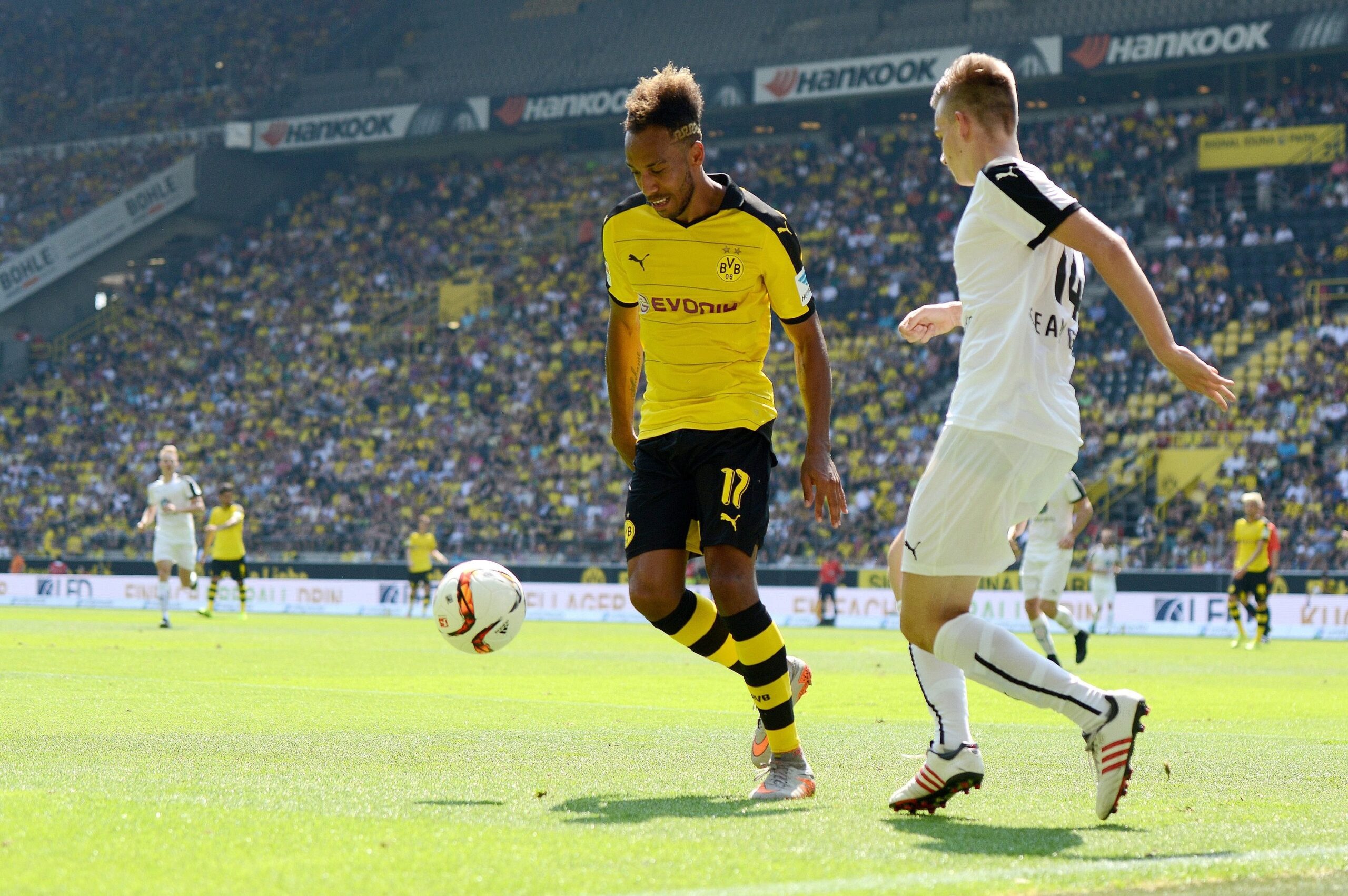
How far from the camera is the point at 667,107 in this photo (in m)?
5.83

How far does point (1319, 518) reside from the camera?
92.9ft

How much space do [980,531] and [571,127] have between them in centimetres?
4350

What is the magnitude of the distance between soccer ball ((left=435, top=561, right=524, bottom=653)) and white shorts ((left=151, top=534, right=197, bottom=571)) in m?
17.0

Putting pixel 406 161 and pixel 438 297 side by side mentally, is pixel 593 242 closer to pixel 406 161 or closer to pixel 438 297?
pixel 438 297

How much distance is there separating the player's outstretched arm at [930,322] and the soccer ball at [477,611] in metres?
2.10

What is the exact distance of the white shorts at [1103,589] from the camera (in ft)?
85.8

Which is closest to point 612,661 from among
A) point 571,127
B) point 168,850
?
point 168,850

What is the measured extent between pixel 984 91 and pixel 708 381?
5.31 ft

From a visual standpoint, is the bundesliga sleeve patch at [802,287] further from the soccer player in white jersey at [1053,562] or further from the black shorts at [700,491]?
the soccer player in white jersey at [1053,562]

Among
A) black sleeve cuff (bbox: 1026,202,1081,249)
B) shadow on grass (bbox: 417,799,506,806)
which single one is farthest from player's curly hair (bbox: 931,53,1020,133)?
shadow on grass (bbox: 417,799,506,806)

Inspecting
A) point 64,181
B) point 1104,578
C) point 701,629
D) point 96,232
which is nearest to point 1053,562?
point 1104,578

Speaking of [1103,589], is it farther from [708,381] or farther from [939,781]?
[939,781]

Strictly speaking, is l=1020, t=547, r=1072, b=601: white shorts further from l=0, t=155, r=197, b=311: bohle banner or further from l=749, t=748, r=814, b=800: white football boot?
l=0, t=155, r=197, b=311: bohle banner

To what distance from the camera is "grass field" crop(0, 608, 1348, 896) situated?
12.7 feet
